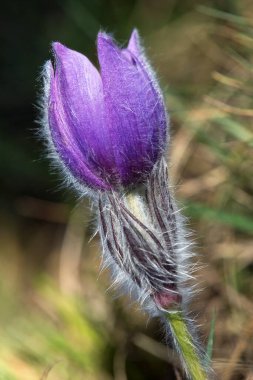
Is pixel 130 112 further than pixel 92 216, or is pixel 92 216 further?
pixel 92 216

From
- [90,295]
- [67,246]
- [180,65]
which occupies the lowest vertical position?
[90,295]

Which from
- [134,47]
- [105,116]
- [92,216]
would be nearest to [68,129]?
[105,116]

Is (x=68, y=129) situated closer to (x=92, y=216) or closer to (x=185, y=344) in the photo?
(x=185, y=344)

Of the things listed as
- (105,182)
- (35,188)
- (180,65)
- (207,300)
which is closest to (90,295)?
(207,300)

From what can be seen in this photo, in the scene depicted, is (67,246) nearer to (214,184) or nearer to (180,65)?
(214,184)

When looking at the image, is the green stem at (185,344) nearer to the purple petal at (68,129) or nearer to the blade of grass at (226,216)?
the purple petal at (68,129)

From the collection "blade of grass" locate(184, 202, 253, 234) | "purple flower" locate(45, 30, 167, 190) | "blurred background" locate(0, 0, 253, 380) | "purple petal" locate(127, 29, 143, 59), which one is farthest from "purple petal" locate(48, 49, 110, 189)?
"blade of grass" locate(184, 202, 253, 234)

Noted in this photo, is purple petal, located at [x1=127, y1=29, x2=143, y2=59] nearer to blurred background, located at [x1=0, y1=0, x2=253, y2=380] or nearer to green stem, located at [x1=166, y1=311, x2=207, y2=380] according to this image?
blurred background, located at [x1=0, y1=0, x2=253, y2=380]
